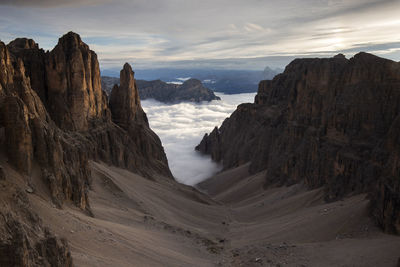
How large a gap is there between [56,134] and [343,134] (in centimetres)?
4638

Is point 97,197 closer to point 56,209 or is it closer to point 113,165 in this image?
point 56,209

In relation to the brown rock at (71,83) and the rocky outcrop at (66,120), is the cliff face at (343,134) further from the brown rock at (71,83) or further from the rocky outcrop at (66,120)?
the brown rock at (71,83)

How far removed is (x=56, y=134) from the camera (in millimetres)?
28375

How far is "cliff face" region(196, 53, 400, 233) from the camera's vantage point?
40688 mm

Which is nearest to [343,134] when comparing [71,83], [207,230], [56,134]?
[207,230]

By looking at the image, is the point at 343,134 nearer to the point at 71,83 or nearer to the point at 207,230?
the point at 207,230

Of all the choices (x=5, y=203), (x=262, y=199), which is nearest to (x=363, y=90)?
(x=262, y=199)

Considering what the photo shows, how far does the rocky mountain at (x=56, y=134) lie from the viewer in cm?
1458

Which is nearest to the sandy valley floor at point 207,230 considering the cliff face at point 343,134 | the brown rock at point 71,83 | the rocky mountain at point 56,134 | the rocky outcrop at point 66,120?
the rocky mountain at point 56,134

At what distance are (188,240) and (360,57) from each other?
43.0 meters

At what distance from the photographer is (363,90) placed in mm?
52688

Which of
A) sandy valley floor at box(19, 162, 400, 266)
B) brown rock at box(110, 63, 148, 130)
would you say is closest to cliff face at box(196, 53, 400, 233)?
sandy valley floor at box(19, 162, 400, 266)

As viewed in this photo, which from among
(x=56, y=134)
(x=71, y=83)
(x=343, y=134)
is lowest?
(x=343, y=134)

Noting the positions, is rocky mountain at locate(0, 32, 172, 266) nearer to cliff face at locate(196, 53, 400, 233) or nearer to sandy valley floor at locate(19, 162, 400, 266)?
sandy valley floor at locate(19, 162, 400, 266)
